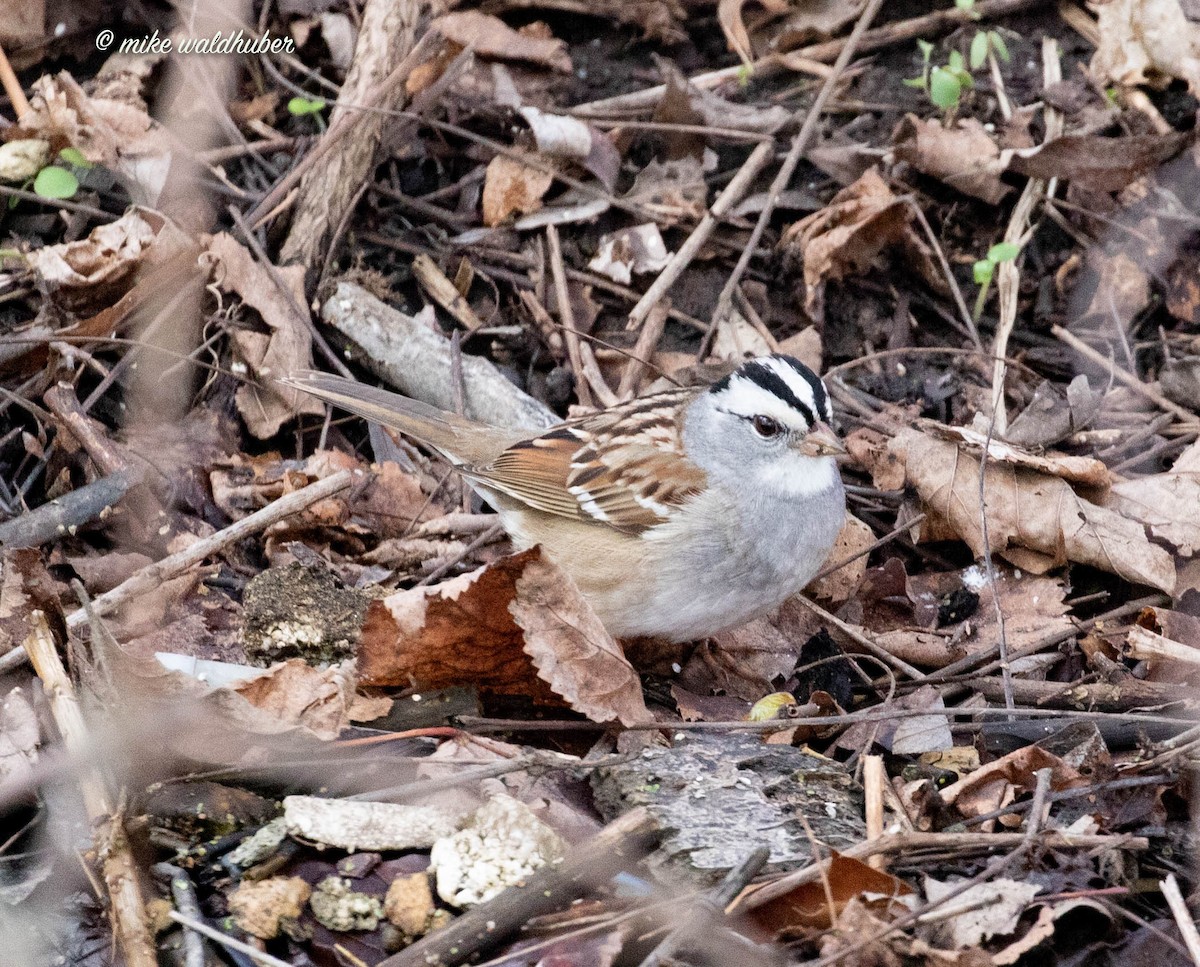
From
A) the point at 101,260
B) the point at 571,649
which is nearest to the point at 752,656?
the point at 571,649

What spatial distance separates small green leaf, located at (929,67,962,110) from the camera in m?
5.03

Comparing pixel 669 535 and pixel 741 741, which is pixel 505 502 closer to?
pixel 669 535

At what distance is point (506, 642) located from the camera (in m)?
3.37

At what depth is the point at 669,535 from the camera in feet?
13.1

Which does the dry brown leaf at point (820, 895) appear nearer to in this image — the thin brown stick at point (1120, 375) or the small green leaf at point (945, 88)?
the thin brown stick at point (1120, 375)

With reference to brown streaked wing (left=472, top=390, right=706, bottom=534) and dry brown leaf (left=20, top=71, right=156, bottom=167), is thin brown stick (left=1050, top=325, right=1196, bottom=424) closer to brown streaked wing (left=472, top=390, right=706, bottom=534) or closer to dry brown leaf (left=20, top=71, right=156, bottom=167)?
brown streaked wing (left=472, top=390, right=706, bottom=534)

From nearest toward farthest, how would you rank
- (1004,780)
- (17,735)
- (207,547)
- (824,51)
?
(17,735) < (1004,780) < (207,547) < (824,51)

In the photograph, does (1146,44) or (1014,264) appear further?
(1146,44)

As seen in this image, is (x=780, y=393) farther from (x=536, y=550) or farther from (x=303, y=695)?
(x=303, y=695)

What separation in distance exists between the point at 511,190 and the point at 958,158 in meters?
1.71

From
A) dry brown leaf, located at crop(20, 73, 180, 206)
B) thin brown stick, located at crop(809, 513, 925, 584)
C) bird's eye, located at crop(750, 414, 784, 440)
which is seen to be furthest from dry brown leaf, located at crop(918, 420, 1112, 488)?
dry brown leaf, located at crop(20, 73, 180, 206)

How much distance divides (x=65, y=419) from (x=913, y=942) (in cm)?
297

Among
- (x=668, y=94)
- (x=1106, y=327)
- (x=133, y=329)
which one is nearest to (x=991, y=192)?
(x=1106, y=327)

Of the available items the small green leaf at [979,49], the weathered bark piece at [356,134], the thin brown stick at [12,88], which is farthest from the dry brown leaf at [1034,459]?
the thin brown stick at [12,88]
